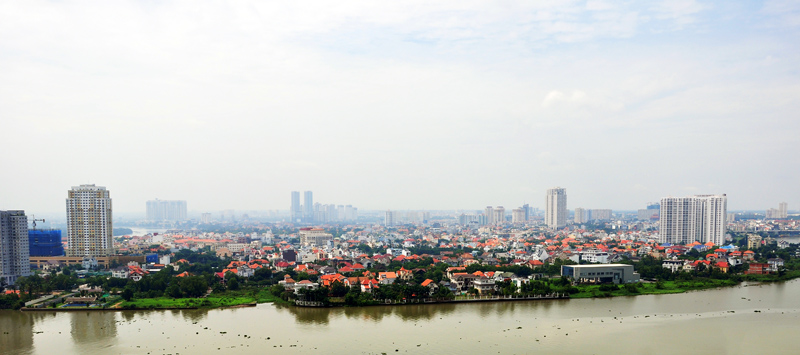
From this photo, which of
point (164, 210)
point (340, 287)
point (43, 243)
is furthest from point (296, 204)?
point (340, 287)

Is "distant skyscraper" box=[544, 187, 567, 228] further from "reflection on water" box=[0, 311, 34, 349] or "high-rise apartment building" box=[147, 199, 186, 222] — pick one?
"high-rise apartment building" box=[147, 199, 186, 222]

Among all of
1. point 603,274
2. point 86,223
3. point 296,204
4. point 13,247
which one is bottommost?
point 296,204

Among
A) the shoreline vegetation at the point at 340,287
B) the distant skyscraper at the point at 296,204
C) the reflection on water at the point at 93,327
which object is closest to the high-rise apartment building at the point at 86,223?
the shoreline vegetation at the point at 340,287

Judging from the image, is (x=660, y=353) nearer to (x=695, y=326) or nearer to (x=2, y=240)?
(x=695, y=326)

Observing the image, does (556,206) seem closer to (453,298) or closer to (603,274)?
(603,274)

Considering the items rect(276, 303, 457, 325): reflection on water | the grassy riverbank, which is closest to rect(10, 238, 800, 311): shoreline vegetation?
the grassy riverbank

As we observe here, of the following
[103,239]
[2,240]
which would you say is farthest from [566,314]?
[103,239]
